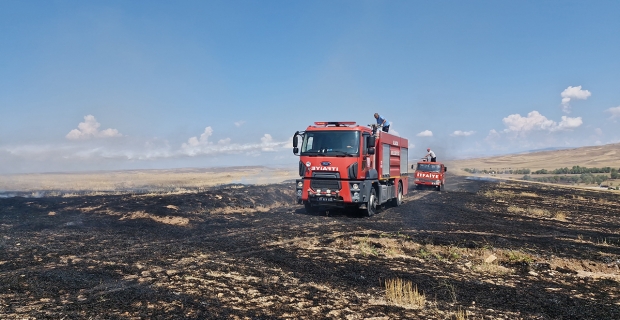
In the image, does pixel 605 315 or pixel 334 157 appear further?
pixel 334 157

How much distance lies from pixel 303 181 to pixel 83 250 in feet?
27.9

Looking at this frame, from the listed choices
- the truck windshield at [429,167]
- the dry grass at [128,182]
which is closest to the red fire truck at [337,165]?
the truck windshield at [429,167]

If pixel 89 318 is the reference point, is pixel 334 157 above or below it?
above

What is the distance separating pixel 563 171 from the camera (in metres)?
75.4

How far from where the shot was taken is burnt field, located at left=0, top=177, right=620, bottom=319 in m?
6.13

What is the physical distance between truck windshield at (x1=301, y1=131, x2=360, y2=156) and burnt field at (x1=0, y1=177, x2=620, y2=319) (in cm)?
286

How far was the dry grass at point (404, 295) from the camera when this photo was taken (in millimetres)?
6371

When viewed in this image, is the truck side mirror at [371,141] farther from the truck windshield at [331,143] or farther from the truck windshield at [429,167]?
the truck windshield at [429,167]

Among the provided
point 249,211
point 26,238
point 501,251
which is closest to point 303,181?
point 249,211

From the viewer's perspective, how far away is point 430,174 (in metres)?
31.8

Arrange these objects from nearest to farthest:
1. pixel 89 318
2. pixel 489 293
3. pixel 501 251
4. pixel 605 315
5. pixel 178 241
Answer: pixel 89 318
pixel 605 315
pixel 489 293
pixel 501 251
pixel 178 241

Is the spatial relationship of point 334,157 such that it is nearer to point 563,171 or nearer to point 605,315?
point 605,315

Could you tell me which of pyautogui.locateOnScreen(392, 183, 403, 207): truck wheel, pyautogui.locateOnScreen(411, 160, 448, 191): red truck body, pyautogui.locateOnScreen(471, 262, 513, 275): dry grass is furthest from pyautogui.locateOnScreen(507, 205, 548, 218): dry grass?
pyautogui.locateOnScreen(471, 262, 513, 275): dry grass

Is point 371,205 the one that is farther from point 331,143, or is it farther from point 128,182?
point 128,182
